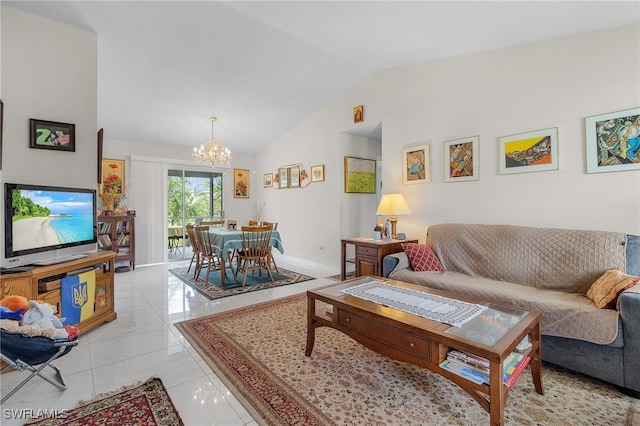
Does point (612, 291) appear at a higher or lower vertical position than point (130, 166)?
lower

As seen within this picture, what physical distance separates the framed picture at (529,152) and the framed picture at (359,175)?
7.59ft

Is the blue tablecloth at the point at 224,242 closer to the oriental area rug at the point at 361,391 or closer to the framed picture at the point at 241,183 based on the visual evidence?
the oriental area rug at the point at 361,391

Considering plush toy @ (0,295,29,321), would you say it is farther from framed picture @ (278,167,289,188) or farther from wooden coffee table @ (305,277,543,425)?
framed picture @ (278,167,289,188)

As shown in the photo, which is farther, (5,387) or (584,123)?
(584,123)

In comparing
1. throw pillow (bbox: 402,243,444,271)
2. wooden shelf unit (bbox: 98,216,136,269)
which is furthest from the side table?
wooden shelf unit (bbox: 98,216,136,269)

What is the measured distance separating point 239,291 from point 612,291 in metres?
3.55

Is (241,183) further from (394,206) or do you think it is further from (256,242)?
(394,206)

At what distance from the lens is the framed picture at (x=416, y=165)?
3.64 meters

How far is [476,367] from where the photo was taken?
1389 mm

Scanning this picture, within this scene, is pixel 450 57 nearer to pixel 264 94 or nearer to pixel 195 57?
pixel 264 94

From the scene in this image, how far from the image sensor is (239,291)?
12.4 feet

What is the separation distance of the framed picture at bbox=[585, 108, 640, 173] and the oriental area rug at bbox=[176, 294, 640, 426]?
1.72 metres

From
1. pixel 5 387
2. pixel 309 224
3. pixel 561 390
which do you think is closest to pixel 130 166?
pixel 309 224

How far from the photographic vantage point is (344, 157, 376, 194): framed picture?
191 inches
